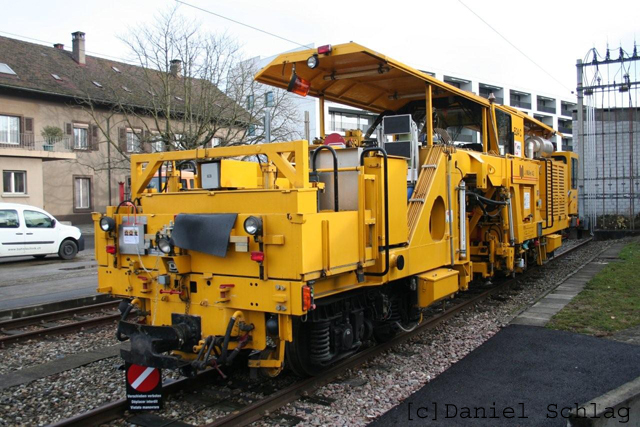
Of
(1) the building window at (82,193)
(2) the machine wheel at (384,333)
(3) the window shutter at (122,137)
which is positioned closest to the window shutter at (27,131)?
(1) the building window at (82,193)

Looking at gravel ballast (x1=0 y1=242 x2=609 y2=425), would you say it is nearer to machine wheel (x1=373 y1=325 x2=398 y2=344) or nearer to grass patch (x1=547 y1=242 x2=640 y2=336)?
machine wheel (x1=373 y1=325 x2=398 y2=344)

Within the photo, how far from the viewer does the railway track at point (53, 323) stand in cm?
768

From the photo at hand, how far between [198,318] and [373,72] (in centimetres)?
364

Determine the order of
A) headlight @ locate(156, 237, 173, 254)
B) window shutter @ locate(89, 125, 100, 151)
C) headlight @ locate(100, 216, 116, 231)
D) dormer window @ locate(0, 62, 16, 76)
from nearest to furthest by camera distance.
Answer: headlight @ locate(156, 237, 173, 254) → headlight @ locate(100, 216, 116, 231) → dormer window @ locate(0, 62, 16, 76) → window shutter @ locate(89, 125, 100, 151)

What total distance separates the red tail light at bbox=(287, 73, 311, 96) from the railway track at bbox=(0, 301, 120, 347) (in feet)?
15.1

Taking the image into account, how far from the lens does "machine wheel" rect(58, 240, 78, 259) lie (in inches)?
707

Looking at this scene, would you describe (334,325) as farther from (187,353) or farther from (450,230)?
(450,230)

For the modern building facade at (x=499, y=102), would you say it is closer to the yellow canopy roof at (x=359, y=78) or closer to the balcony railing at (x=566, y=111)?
the balcony railing at (x=566, y=111)

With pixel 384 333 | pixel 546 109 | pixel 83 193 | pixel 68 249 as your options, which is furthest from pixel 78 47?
pixel 546 109

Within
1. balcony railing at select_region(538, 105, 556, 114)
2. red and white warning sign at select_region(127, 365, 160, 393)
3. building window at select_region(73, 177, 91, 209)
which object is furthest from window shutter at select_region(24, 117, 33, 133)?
balcony railing at select_region(538, 105, 556, 114)

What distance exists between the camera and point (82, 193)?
32062mm

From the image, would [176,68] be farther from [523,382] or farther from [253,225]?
[523,382]

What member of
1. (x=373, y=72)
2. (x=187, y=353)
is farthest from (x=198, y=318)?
(x=373, y=72)

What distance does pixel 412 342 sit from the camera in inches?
275
